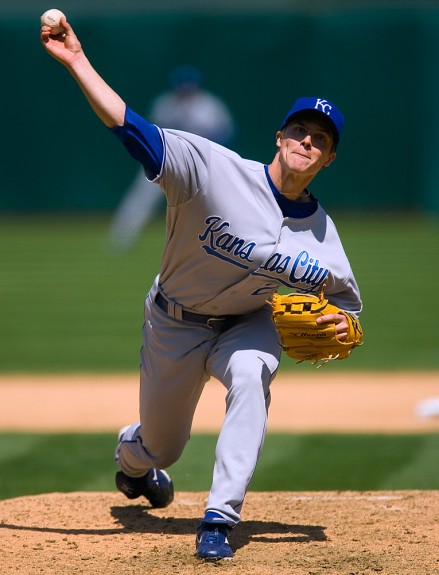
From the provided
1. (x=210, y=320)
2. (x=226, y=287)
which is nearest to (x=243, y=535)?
(x=210, y=320)

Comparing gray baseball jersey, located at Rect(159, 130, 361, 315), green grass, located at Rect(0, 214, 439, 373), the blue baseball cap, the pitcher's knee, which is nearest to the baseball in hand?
gray baseball jersey, located at Rect(159, 130, 361, 315)

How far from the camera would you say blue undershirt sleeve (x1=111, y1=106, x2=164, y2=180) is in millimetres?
4242

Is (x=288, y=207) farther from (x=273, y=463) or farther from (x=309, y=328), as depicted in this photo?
(x=273, y=463)

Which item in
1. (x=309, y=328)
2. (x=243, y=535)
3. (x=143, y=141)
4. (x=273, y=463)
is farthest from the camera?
(x=273, y=463)

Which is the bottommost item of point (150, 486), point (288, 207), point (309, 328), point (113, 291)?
point (150, 486)

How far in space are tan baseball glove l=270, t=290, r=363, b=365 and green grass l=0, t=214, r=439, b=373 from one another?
5.20 m

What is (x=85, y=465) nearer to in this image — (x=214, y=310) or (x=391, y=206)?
(x=214, y=310)

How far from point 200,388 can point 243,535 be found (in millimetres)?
675

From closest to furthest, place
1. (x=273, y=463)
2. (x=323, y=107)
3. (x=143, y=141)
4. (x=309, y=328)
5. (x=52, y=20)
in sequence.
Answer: (x=143, y=141) → (x=52, y=20) → (x=309, y=328) → (x=323, y=107) → (x=273, y=463)

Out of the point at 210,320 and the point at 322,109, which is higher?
the point at 322,109

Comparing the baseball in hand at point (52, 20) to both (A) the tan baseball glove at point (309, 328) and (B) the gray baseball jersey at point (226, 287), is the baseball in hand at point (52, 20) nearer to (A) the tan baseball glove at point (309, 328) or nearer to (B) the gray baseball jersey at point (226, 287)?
(B) the gray baseball jersey at point (226, 287)

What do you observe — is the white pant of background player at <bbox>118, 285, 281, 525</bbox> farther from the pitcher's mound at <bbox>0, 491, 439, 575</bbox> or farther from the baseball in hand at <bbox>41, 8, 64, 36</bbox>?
the baseball in hand at <bbox>41, 8, 64, 36</bbox>

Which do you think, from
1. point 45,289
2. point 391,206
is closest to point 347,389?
point 45,289

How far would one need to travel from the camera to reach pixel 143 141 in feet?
14.0
